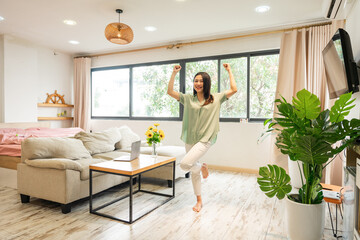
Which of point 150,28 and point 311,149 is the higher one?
point 150,28

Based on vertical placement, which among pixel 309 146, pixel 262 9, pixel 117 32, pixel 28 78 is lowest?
pixel 309 146

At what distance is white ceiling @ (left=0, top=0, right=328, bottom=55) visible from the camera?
322cm

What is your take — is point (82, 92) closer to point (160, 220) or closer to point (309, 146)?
point (160, 220)

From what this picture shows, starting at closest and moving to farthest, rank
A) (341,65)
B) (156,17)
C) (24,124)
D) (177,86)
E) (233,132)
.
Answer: (341,65), (156,17), (233,132), (24,124), (177,86)

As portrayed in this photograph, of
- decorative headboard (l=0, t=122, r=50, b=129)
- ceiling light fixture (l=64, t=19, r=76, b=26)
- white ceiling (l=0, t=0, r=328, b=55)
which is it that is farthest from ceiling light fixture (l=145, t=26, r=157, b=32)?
decorative headboard (l=0, t=122, r=50, b=129)

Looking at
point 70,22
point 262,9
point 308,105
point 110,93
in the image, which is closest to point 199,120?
point 308,105

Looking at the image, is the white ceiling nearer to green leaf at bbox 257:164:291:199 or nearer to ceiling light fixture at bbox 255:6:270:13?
ceiling light fixture at bbox 255:6:270:13

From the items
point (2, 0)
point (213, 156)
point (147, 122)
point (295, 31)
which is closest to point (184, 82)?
point (147, 122)

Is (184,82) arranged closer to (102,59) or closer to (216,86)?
(216,86)

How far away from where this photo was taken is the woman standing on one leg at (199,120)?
7.84 feet

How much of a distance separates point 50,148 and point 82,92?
11.6 feet

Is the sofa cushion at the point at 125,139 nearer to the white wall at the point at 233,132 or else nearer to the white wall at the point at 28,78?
the white wall at the point at 233,132

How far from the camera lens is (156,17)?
3674 mm

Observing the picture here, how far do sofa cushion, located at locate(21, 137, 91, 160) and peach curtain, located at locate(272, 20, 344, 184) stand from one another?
9.61ft
